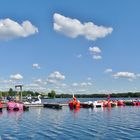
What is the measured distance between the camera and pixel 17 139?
4797cm

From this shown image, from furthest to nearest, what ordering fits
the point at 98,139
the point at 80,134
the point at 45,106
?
the point at 45,106 < the point at 80,134 < the point at 98,139

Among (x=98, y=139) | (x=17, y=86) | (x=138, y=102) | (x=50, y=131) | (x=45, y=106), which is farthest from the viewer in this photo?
(x=138, y=102)

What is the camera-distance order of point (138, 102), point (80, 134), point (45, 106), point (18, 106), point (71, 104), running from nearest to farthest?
point (80, 134) < point (18, 106) < point (71, 104) < point (45, 106) < point (138, 102)

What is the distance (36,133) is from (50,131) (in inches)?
131

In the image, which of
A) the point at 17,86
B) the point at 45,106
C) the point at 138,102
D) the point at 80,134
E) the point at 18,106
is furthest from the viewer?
the point at 138,102

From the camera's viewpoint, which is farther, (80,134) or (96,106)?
(96,106)

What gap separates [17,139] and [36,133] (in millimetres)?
6351

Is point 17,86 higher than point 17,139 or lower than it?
higher

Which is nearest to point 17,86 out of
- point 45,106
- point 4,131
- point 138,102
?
point 45,106

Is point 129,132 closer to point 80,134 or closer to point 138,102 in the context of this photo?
point 80,134

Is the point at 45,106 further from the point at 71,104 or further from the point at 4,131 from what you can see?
the point at 4,131

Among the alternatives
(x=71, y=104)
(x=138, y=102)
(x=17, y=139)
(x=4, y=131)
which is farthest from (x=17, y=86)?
(x=17, y=139)

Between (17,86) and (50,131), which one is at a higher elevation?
(17,86)

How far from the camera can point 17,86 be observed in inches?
5871
